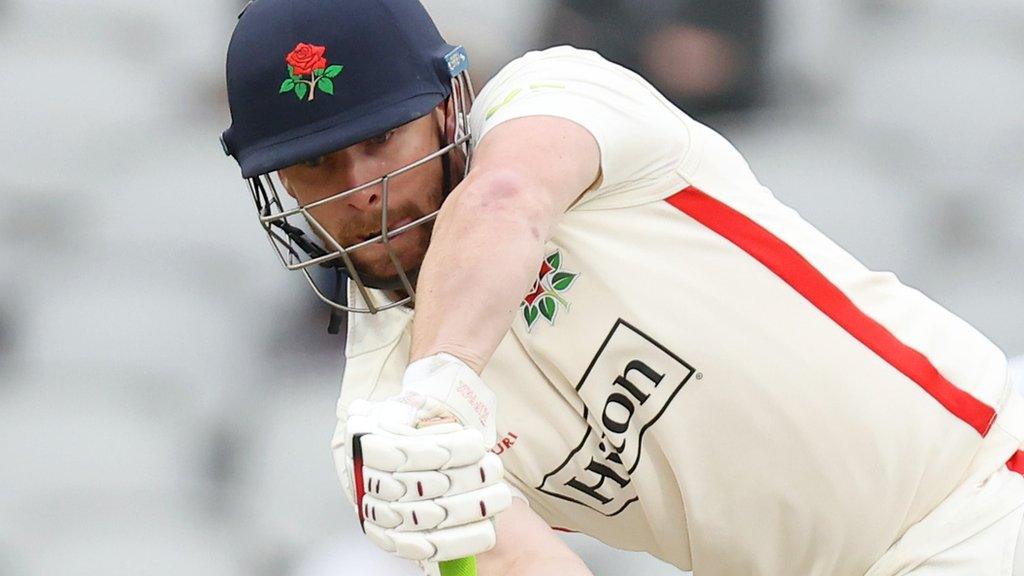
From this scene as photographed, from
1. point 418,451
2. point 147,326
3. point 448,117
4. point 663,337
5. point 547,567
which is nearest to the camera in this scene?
point 418,451

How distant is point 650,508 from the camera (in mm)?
1767

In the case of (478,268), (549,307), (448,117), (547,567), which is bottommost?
(547,567)

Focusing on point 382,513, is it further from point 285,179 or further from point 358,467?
point 285,179

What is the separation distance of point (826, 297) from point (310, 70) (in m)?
0.69

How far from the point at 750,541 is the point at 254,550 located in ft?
3.46

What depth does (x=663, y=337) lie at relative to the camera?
65.7 inches

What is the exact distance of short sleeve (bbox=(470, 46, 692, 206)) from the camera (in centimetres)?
155

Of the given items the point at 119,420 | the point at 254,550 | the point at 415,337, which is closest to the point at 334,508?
the point at 254,550

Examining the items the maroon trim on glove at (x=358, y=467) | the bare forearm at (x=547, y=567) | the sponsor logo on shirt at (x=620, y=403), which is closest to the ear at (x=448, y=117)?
the sponsor logo on shirt at (x=620, y=403)

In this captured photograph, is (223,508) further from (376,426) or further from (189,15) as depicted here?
(376,426)

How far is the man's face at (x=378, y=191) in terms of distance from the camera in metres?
1.74

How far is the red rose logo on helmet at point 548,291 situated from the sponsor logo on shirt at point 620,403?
0.08 meters

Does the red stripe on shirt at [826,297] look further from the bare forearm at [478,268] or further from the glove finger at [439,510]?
the glove finger at [439,510]

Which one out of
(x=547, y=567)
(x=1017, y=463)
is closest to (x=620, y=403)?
(x=547, y=567)
